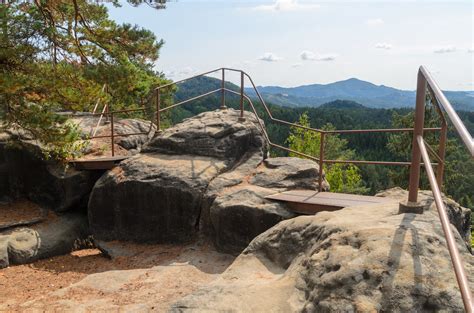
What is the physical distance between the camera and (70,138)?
8.19m

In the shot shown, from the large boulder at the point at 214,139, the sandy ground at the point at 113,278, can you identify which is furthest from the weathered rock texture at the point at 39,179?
the large boulder at the point at 214,139

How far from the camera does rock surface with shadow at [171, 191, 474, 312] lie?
2514mm

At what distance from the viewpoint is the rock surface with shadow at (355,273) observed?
2514 mm

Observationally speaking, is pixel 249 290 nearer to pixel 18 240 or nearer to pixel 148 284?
A: pixel 148 284

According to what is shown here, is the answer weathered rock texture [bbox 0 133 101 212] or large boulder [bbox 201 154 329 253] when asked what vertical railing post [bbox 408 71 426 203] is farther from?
weathered rock texture [bbox 0 133 101 212]

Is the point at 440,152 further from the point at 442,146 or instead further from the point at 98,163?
the point at 98,163

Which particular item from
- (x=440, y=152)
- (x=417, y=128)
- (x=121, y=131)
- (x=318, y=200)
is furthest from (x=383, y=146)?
(x=417, y=128)

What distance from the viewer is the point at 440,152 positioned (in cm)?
420

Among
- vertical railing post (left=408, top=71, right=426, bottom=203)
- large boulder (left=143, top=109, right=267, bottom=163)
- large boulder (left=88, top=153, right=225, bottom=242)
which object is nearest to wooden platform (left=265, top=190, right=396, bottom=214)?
large boulder (left=88, top=153, right=225, bottom=242)

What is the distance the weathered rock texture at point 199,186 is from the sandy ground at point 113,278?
0.46m

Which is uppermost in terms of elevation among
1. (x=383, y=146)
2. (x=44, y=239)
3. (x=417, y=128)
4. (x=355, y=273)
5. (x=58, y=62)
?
(x=58, y=62)

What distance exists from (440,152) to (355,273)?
6.80ft

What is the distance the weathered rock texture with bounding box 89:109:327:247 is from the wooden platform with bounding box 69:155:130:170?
33 centimetres

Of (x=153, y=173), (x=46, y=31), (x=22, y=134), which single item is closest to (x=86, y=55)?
(x=46, y=31)
